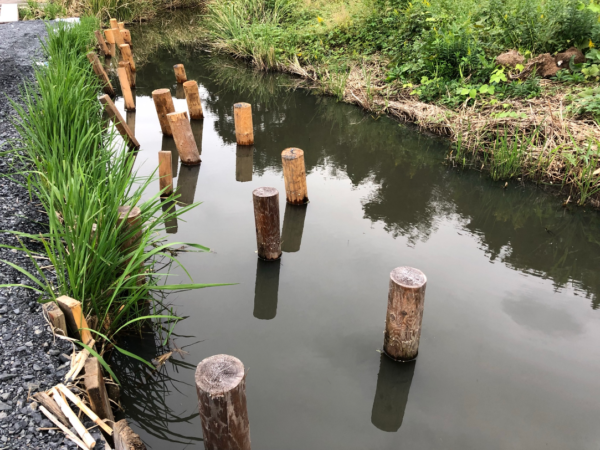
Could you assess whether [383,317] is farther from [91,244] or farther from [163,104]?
[163,104]

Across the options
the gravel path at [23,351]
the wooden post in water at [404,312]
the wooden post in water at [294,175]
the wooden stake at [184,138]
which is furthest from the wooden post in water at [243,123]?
the wooden post in water at [404,312]

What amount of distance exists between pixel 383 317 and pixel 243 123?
379 cm

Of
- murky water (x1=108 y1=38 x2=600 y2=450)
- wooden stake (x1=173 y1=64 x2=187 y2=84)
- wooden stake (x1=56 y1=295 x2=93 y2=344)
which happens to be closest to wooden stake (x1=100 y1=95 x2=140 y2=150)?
murky water (x1=108 y1=38 x2=600 y2=450)

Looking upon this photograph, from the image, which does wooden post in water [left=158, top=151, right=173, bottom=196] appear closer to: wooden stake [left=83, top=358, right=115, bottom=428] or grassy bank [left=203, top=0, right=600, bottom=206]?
wooden stake [left=83, top=358, right=115, bottom=428]

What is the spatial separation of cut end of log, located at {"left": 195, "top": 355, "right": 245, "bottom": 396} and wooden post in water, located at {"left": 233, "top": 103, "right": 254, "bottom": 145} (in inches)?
175

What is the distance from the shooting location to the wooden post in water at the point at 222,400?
76.6 inches

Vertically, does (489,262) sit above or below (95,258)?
below

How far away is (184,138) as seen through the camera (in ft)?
18.4

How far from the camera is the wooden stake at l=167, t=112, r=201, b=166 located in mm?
5375

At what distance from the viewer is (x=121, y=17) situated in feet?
45.0

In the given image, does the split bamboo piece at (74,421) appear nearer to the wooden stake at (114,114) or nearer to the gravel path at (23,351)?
the gravel path at (23,351)

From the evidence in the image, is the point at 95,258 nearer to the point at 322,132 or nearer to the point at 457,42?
the point at 322,132

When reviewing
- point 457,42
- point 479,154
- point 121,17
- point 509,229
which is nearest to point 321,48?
point 457,42

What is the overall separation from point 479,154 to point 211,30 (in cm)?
853
